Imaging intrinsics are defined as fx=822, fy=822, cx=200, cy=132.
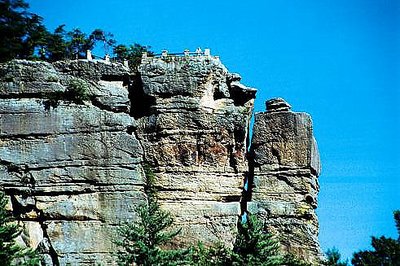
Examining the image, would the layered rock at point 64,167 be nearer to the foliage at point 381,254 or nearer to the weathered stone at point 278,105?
the weathered stone at point 278,105

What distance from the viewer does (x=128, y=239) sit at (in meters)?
33.5

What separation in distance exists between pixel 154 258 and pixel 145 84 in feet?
32.6

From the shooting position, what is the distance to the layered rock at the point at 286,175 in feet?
123

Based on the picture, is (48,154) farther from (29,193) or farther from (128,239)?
(128,239)

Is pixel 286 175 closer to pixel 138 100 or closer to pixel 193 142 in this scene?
pixel 193 142

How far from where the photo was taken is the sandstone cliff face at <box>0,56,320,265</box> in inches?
1415

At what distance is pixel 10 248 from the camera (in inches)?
1219

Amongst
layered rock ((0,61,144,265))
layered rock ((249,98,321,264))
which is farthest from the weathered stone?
layered rock ((0,61,144,265))

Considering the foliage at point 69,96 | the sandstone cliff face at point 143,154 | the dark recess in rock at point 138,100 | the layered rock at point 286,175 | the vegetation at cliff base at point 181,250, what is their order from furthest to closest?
the dark recess in rock at point 138,100 < the layered rock at point 286,175 < the foliage at point 69,96 < the sandstone cliff face at point 143,154 < the vegetation at cliff base at point 181,250

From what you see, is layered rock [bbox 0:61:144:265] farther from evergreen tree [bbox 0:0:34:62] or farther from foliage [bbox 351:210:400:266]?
foliage [bbox 351:210:400:266]

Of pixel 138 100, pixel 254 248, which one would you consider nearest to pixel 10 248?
pixel 254 248

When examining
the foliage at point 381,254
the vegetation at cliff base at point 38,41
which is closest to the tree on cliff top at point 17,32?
the vegetation at cliff base at point 38,41

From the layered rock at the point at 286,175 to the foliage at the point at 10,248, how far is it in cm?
1078

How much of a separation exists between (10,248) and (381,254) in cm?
2510
